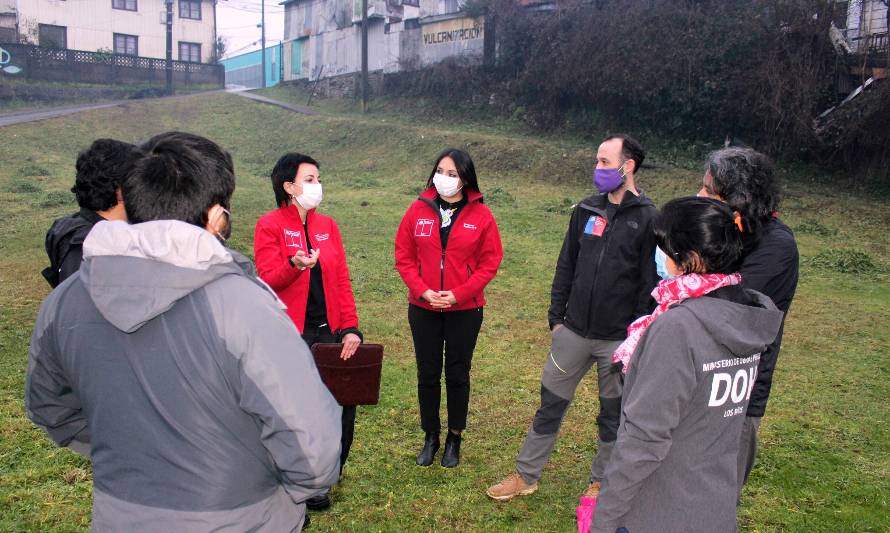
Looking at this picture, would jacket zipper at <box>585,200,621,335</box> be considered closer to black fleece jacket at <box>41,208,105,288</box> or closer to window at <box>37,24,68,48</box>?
black fleece jacket at <box>41,208,105,288</box>

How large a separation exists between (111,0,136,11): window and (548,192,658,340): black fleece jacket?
143 ft

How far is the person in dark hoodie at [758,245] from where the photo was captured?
9.84 feet

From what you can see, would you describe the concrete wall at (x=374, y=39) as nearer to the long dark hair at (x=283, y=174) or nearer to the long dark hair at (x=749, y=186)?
the long dark hair at (x=283, y=174)

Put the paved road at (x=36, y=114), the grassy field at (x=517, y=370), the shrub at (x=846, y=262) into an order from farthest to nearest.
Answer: the paved road at (x=36, y=114)
the shrub at (x=846, y=262)
the grassy field at (x=517, y=370)

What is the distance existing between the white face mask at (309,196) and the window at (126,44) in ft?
137

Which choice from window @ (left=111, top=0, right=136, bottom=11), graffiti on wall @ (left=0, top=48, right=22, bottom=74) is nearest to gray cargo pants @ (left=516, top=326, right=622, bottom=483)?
graffiti on wall @ (left=0, top=48, right=22, bottom=74)

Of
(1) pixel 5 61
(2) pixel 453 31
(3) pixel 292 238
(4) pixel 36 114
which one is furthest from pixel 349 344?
(1) pixel 5 61

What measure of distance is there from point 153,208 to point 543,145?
18.8 meters

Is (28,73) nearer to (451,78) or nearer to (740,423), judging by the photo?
(451,78)

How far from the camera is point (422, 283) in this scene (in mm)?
4477

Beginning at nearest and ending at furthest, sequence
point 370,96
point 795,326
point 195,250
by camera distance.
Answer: point 195,250
point 795,326
point 370,96

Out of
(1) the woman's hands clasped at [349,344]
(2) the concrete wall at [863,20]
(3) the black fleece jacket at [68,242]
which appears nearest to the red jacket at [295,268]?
(1) the woman's hands clasped at [349,344]

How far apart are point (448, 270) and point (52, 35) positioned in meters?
41.3

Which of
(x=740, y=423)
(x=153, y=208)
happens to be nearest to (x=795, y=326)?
(x=740, y=423)
